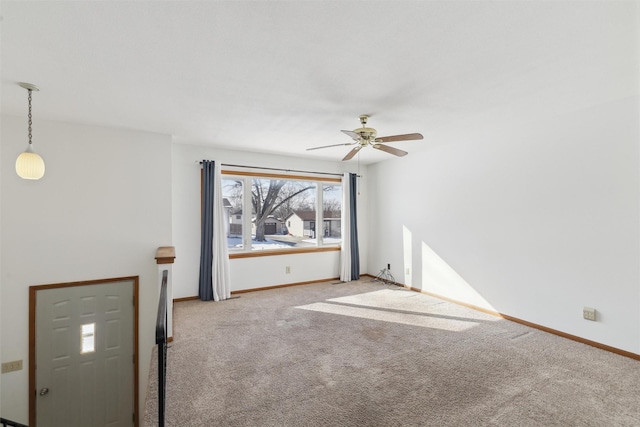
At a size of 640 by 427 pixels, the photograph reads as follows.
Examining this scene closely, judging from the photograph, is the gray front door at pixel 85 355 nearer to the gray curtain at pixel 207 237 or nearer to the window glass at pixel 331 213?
the gray curtain at pixel 207 237

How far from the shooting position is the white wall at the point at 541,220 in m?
2.85

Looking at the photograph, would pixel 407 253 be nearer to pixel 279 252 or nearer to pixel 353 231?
pixel 353 231

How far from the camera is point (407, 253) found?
17.7 feet

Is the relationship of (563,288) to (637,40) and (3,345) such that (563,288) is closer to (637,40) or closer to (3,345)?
(637,40)

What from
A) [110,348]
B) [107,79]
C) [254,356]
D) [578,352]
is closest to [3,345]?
[110,348]

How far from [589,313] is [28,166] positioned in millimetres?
5638

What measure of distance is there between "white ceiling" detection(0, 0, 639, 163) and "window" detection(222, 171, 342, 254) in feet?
6.48

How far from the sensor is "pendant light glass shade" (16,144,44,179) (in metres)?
2.51

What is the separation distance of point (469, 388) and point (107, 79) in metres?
3.91

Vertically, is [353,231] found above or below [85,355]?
above

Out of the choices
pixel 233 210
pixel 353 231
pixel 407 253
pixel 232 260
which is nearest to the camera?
pixel 232 260

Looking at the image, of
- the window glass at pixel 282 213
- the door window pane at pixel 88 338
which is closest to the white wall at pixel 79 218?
the door window pane at pixel 88 338

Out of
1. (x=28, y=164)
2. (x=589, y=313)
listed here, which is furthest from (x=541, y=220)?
(x=28, y=164)

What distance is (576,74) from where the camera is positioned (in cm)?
235
